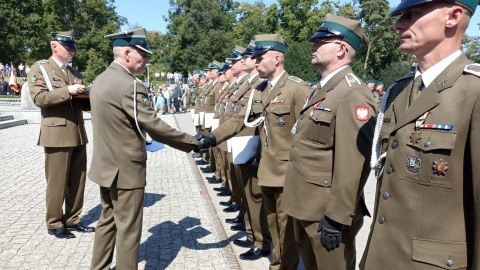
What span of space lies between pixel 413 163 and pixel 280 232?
94.0 inches

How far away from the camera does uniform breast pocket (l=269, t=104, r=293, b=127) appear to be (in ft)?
13.2

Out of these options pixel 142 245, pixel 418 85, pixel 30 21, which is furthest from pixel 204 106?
pixel 30 21

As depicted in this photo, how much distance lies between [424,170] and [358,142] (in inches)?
30.9

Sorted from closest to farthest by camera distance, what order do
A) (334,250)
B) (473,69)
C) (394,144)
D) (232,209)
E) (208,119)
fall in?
(473,69), (394,144), (334,250), (232,209), (208,119)

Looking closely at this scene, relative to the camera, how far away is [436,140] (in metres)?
1.80

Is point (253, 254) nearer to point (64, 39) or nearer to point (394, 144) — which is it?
point (394, 144)

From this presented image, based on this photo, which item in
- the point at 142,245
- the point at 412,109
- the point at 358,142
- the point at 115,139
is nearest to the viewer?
the point at 412,109

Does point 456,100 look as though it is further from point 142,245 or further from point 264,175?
point 142,245

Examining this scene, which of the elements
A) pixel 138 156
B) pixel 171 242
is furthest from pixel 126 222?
pixel 171 242

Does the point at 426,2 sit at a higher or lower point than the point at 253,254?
higher

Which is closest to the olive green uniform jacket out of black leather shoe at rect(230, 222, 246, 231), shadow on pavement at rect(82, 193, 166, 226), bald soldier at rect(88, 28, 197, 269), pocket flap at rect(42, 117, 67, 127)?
bald soldier at rect(88, 28, 197, 269)

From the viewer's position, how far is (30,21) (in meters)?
48.5

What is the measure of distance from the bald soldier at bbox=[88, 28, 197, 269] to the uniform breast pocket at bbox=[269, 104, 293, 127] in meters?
0.98

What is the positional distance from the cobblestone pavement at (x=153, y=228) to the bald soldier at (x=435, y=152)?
2.87 m
